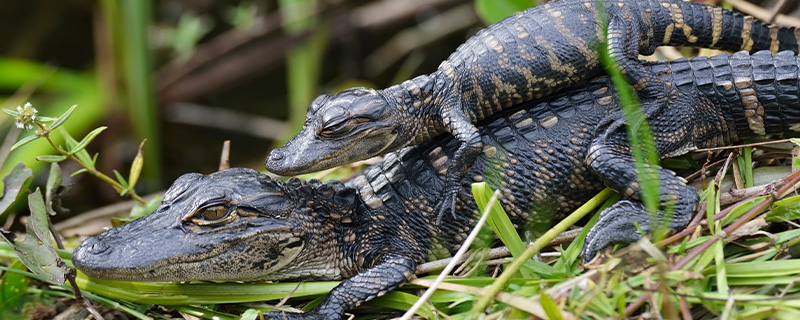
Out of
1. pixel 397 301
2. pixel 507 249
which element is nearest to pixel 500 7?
pixel 507 249

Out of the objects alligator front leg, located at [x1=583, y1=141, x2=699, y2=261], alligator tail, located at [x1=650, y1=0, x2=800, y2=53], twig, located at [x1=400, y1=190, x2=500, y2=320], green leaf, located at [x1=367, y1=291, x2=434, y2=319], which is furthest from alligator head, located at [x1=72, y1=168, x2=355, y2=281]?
alligator tail, located at [x1=650, y1=0, x2=800, y2=53]

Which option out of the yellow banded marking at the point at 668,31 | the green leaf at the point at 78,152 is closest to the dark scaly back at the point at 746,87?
the yellow banded marking at the point at 668,31

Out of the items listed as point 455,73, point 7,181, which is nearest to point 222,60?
point 7,181

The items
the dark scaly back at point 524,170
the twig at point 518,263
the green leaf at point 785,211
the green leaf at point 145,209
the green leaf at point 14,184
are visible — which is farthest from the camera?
the green leaf at point 145,209

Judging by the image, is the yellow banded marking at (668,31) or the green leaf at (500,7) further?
the green leaf at (500,7)

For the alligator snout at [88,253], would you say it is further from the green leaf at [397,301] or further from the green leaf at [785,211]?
the green leaf at [785,211]

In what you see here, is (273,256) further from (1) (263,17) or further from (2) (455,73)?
(1) (263,17)
